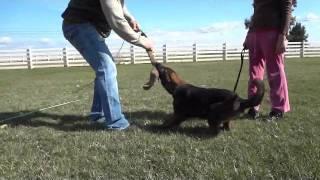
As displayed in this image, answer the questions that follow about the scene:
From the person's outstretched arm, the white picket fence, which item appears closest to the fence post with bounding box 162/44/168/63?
the white picket fence

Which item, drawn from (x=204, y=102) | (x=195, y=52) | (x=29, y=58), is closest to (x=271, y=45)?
(x=204, y=102)

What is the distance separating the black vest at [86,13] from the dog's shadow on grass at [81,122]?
3.91 feet

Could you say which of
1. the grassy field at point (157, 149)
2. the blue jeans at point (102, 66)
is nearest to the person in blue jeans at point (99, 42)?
the blue jeans at point (102, 66)

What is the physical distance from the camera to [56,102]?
30.3 feet

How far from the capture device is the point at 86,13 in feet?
19.2

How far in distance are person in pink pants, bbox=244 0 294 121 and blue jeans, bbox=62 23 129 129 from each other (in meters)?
1.81

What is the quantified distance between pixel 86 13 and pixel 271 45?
2250 millimetres

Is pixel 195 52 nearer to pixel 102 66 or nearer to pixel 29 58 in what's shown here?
pixel 29 58

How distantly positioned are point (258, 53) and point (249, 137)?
5.57ft

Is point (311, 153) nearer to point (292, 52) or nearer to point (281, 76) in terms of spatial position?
point (281, 76)

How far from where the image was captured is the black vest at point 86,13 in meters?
5.82

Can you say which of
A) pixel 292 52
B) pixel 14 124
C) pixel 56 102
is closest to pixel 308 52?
pixel 292 52

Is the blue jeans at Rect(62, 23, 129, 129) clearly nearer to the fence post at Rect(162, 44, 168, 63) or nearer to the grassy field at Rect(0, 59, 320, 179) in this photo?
the grassy field at Rect(0, 59, 320, 179)

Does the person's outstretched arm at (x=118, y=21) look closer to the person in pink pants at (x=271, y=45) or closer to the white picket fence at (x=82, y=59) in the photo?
the person in pink pants at (x=271, y=45)
